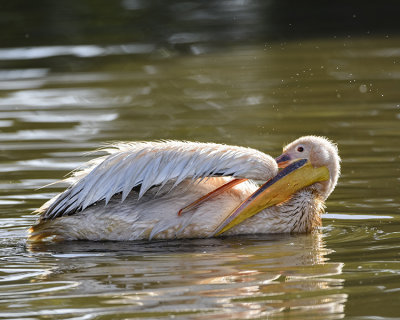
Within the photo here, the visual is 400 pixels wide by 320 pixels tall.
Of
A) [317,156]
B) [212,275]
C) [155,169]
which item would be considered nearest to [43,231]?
[155,169]

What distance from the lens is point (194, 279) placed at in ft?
14.6

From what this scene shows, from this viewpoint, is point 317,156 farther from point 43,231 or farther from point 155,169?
point 43,231

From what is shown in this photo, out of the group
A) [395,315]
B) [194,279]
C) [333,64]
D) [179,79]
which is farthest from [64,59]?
[395,315]

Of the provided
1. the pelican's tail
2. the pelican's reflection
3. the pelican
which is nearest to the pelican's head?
the pelican

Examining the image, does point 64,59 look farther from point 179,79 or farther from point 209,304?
point 209,304

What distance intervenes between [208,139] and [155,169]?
2.63 metres

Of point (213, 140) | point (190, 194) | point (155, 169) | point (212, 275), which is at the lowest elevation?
point (213, 140)

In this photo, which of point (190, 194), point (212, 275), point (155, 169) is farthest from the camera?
point (190, 194)

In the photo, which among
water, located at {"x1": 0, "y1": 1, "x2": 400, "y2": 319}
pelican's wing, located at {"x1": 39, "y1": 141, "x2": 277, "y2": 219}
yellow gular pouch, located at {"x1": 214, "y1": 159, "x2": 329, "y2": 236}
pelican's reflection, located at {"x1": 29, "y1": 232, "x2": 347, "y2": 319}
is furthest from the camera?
yellow gular pouch, located at {"x1": 214, "y1": 159, "x2": 329, "y2": 236}

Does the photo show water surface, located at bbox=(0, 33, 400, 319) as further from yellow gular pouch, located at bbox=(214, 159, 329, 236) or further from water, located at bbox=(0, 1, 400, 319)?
yellow gular pouch, located at bbox=(214, 159, 329, 236)

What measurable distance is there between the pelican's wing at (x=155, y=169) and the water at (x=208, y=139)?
0.26 meters

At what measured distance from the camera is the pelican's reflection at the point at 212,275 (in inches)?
157

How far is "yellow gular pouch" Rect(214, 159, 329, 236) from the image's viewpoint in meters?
5.33

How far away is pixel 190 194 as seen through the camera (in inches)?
210
